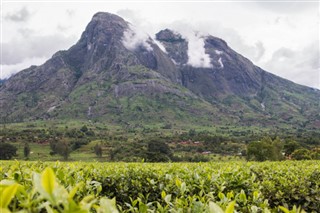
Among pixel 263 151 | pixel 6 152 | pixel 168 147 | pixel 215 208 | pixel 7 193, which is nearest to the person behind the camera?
pixel 7 193

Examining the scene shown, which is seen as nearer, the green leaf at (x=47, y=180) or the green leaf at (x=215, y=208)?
the green leaf at (x=47, y=180)

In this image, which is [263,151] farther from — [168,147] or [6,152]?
[6,152]

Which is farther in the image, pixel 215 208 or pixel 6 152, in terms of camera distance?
pixel 6 152

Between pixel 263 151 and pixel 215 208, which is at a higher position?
pixel 215 208

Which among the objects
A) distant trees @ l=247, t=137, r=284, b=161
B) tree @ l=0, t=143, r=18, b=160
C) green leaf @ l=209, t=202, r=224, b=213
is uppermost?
green leaf @ l=209, t=202, r=224, b=213

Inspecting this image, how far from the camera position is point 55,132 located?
499ft

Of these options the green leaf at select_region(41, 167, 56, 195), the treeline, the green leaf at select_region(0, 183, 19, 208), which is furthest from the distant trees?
the green leaf at select_region(0, 183, 19, 208)

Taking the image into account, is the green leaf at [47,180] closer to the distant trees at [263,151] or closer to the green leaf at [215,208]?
the green leaf at [215,208]

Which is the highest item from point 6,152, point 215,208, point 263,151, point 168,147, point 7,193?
point 7,193

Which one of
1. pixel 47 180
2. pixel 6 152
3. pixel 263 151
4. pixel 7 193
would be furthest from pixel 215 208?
pixel 6 152

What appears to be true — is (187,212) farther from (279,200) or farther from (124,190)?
(279,200)

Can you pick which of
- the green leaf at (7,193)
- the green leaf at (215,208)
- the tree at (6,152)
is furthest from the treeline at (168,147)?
the green leaf at (7,193)

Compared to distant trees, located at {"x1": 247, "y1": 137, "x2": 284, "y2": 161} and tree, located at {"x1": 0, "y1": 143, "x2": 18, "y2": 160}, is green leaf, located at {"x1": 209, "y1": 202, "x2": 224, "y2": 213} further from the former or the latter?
tree, located at {"x1": 0, "y1": 143, "x2": 18, "y2": 160}

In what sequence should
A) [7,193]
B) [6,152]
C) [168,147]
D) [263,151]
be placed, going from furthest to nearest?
1. [168,147]
2. [6,152]
3. [263,151]
4. [7,193]
